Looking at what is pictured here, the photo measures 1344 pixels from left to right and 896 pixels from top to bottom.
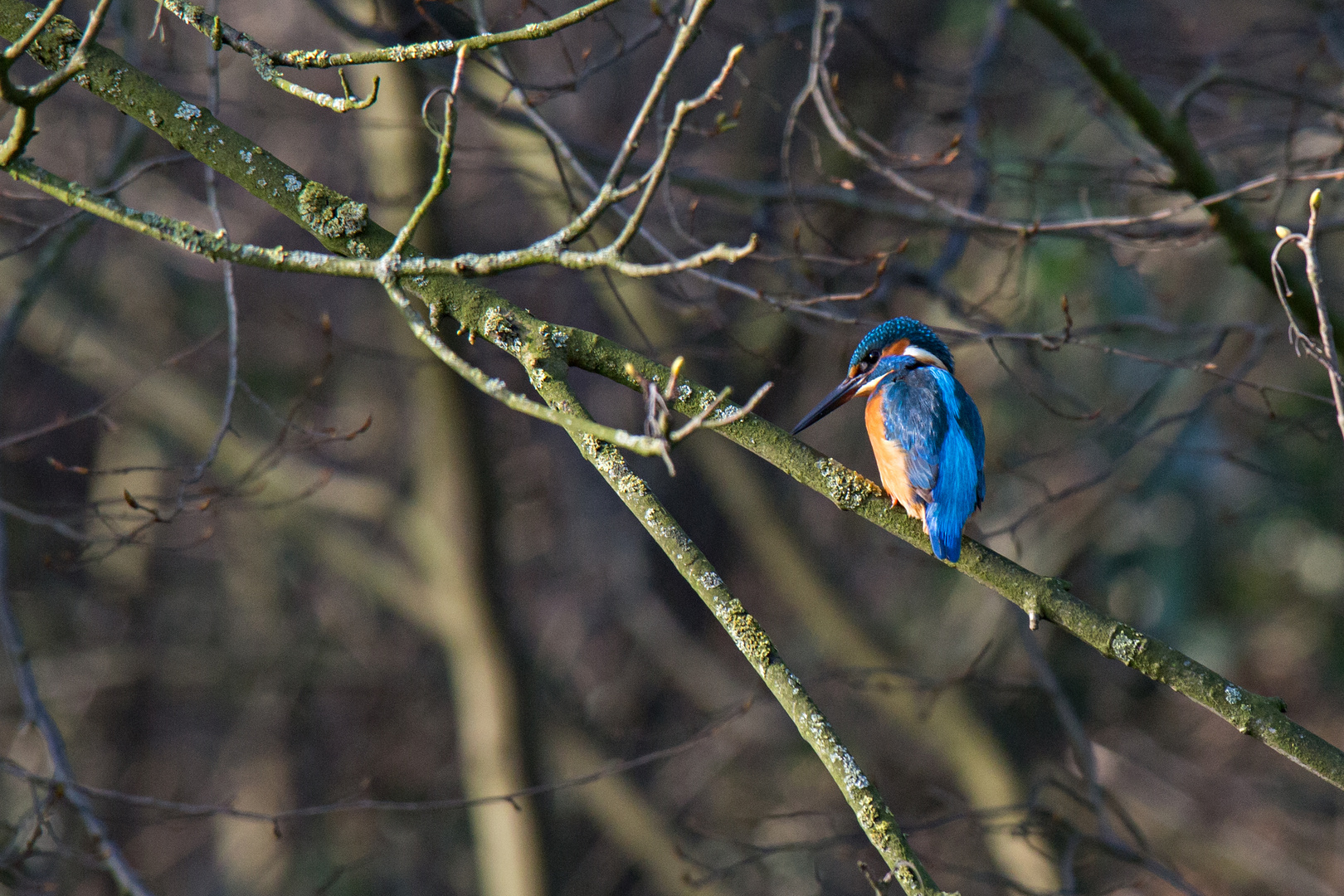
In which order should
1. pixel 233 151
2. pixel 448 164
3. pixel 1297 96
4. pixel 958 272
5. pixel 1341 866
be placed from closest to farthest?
pixel 448 164 < pixel 233 151 < pixel 1297 96 < pixel 958 272 < pixel 1341 866

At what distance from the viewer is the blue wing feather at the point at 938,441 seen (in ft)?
7.43

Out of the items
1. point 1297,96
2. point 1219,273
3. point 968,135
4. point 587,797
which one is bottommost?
point 587,797

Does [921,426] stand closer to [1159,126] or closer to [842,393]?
[842,393]

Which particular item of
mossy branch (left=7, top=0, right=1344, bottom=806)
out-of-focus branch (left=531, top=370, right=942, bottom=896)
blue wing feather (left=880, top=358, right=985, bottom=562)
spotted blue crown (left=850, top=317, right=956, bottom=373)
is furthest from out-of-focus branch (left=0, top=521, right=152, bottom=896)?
spotted blue crown (left=850, top=317, right=956, bottom=373)

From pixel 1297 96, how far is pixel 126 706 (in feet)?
25.4

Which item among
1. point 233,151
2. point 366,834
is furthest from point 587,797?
point 233,151

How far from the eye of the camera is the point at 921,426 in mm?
2684

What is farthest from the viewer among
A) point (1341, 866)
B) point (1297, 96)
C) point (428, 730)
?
point (428, 730)

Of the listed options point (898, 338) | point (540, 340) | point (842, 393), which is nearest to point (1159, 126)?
point (898, 338)

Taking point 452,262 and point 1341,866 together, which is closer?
point 452,262

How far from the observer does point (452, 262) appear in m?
1.58

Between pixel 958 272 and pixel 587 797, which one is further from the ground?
pixel 958 272

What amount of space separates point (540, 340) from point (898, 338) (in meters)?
1.41

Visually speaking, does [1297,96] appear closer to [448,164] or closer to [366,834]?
[448,164]
